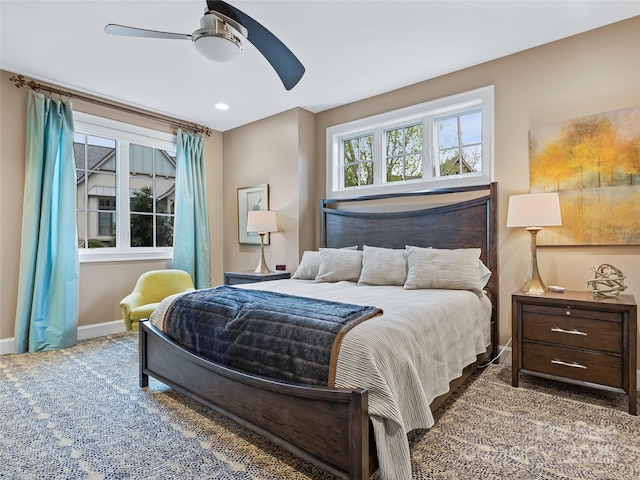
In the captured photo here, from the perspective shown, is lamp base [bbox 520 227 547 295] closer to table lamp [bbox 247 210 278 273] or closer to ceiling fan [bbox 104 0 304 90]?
ceiling fan [bbox 104 0 304 90]

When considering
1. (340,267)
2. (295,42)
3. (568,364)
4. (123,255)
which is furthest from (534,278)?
(123,255)

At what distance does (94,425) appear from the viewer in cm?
Result: 213

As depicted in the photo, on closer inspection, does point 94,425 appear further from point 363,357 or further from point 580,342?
point 580,342

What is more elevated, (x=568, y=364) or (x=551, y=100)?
(x=551, y=100)

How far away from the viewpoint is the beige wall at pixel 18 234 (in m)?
3.47

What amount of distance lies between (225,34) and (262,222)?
2510 millimetres

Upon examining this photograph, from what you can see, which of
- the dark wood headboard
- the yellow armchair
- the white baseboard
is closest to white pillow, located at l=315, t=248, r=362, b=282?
the dark wood headboard

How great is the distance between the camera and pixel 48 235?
3605 millimetres

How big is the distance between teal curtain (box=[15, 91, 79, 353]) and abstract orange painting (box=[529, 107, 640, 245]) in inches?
176

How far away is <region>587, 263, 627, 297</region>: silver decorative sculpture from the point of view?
250 centimetres

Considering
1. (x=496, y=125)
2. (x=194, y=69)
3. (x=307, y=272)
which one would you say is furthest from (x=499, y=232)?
(x=194, y=69)

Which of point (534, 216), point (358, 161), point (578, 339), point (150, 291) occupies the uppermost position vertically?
point (358, 161)

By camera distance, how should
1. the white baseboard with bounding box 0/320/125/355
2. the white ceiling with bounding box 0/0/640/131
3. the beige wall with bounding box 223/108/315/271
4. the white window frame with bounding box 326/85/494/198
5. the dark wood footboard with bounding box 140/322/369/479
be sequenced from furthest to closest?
the beige wall with bounding box 223/108/315/271 < the white baseboard with bounding box 0/320/125/355 < the white window frame with bounding box 326/85/494/198 < the white ceiling with bounding box 0/0/640/131 < the dark wood footboard with bounding box 140/322/369/479

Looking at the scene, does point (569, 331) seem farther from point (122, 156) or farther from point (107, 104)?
point (107, 104)
